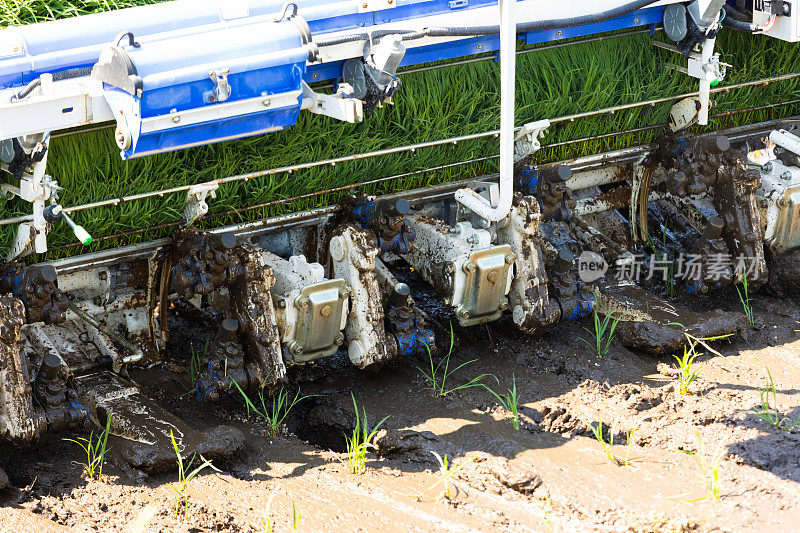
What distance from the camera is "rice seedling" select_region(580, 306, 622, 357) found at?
16.0ft

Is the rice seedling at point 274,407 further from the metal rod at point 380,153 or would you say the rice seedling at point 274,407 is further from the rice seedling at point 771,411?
the rice seedling at point 771,411

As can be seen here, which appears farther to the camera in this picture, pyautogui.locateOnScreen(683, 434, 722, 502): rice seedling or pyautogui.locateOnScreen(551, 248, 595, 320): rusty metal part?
pyautogui.locateOnScreen(551, 248, 595, 320): rusty metal part

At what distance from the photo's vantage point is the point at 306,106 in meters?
4.25

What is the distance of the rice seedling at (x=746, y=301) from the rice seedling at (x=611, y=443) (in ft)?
3.96

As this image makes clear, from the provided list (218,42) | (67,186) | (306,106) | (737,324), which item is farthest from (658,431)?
(67,186)

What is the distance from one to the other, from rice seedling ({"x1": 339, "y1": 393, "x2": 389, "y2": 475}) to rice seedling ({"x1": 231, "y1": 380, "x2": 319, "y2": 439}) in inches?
11.1

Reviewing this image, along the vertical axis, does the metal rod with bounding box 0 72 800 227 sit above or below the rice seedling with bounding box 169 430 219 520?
above

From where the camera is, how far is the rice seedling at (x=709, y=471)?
3.76 metres

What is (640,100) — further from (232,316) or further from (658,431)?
(232,316)

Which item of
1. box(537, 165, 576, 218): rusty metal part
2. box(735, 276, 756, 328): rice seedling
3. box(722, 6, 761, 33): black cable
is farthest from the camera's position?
box(722, 6, 761, 33): black cable

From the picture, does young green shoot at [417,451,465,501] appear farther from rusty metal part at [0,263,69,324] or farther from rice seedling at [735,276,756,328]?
rice seedling at [735,276,756,328]

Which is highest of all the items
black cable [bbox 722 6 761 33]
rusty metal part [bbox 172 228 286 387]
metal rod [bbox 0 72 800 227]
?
black cable [bbox 722 6 761 33]

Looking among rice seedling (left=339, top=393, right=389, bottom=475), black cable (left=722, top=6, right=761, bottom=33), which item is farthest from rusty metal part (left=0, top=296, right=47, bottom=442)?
black cable (left=722, top=6, right=761, bottom=33)

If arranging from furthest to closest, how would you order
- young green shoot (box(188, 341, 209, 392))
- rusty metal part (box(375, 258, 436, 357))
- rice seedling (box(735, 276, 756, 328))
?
rice seedling (box(735, 276, 756, 328)) → rusty metal part (box(375, 258, 436, 357)) → young green shoot (box(188, 341, 209, 392))
